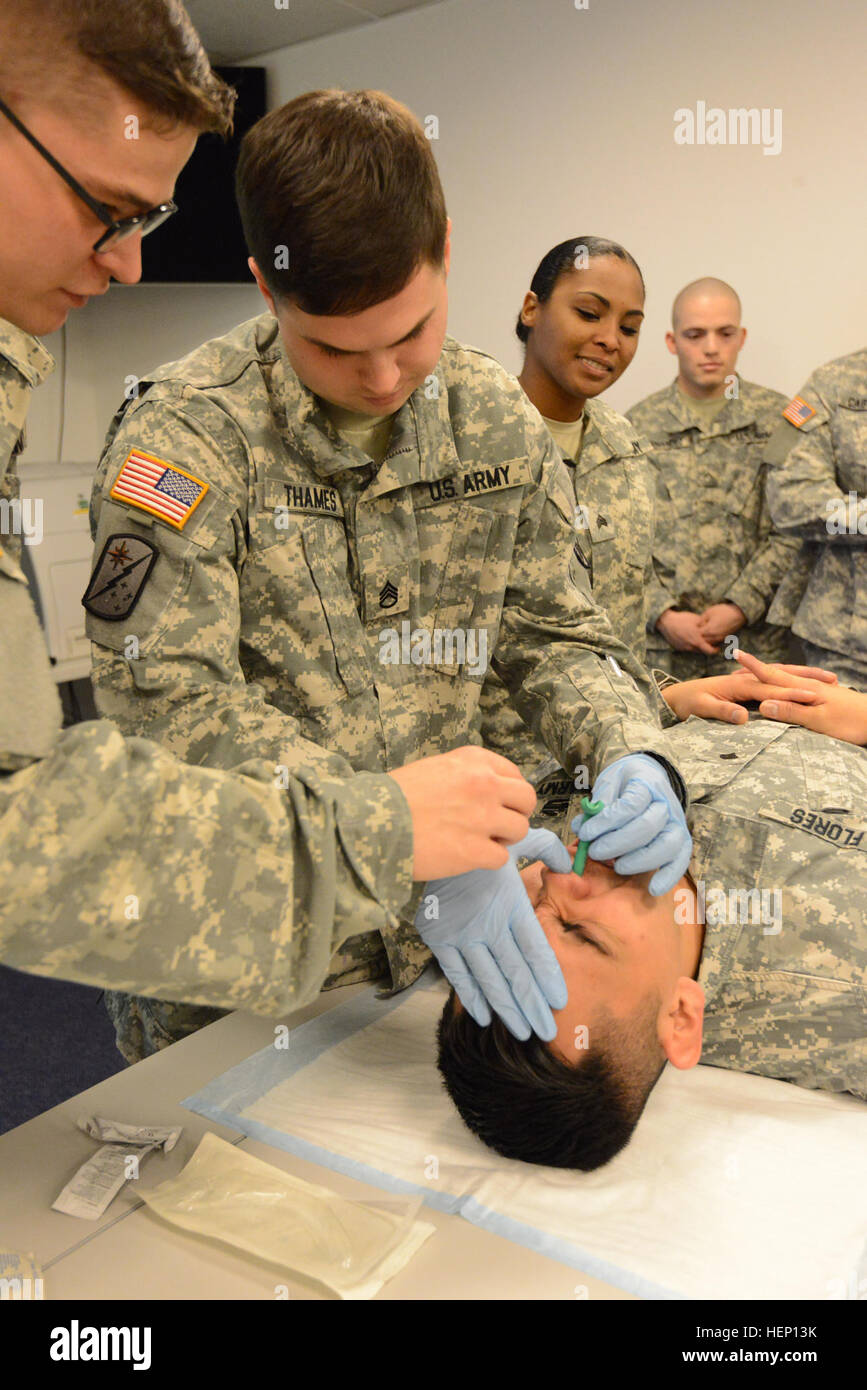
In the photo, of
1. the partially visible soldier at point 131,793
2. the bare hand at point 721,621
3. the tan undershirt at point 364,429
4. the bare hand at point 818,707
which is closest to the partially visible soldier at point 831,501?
the bare hand at point 721,621

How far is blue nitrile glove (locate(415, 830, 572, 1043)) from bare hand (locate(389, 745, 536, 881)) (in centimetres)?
13

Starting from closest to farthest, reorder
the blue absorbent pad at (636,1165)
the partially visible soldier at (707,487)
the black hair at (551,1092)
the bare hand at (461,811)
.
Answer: the bare hand at (461,811) → the blue absorbent pad at (636,1165) → the black hair at (551,1092) → the partially visible soldier at (707,487)

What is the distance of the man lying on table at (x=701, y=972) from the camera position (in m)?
1.26

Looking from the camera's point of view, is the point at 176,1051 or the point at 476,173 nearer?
the point at 176,1051

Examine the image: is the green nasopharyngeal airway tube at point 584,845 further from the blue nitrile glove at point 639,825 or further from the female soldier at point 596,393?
the female soldier at point 596,393

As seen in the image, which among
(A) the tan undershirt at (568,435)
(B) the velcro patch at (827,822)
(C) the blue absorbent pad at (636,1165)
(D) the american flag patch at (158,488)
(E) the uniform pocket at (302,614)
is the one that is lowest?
(C) the blue absorbent pad at (636,1165)

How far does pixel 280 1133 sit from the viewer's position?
1.28 m

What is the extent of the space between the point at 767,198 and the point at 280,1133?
360cm

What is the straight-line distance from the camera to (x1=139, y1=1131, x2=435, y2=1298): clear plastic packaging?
106 cm

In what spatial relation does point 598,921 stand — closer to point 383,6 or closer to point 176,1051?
point 176,1051

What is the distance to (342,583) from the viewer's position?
4.84 ft

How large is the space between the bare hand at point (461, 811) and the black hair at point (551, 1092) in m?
0.36

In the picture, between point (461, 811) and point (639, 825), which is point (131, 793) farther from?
point (639, 825)
